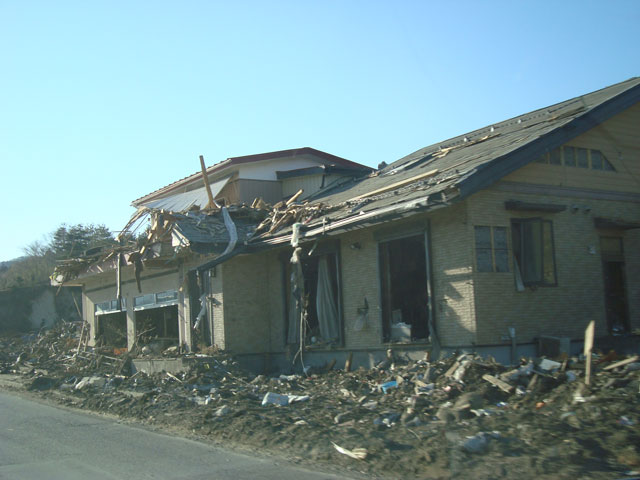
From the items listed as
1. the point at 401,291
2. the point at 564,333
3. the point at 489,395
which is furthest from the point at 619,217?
the point at 489,395

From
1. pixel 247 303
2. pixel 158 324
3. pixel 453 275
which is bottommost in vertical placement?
pixel 158 324

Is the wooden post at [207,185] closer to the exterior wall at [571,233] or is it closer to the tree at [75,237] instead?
the exterior wall at [571,233]

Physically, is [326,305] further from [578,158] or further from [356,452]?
[356,452]

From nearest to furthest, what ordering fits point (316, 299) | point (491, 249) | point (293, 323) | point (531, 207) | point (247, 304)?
point (491, 249) < point (531, 207) < point (316, 299) < point (293, 323) < point (247, 304)

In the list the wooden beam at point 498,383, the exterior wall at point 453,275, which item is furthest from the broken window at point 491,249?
the wooden beam at point 498,383

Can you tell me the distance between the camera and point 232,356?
17.2m

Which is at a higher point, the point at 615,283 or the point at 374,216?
the point at 374,216

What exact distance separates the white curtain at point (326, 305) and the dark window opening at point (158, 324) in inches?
296

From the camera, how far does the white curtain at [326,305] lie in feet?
54.0

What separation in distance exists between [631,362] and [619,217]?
6.10 meters

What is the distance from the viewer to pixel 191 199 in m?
24.0

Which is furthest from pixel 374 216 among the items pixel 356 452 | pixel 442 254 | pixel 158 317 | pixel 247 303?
pixel 158 317

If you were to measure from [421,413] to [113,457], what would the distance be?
4.68 meters

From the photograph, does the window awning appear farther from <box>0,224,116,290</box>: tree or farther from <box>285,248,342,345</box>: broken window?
<box>0,224,116,290</box>: tree
